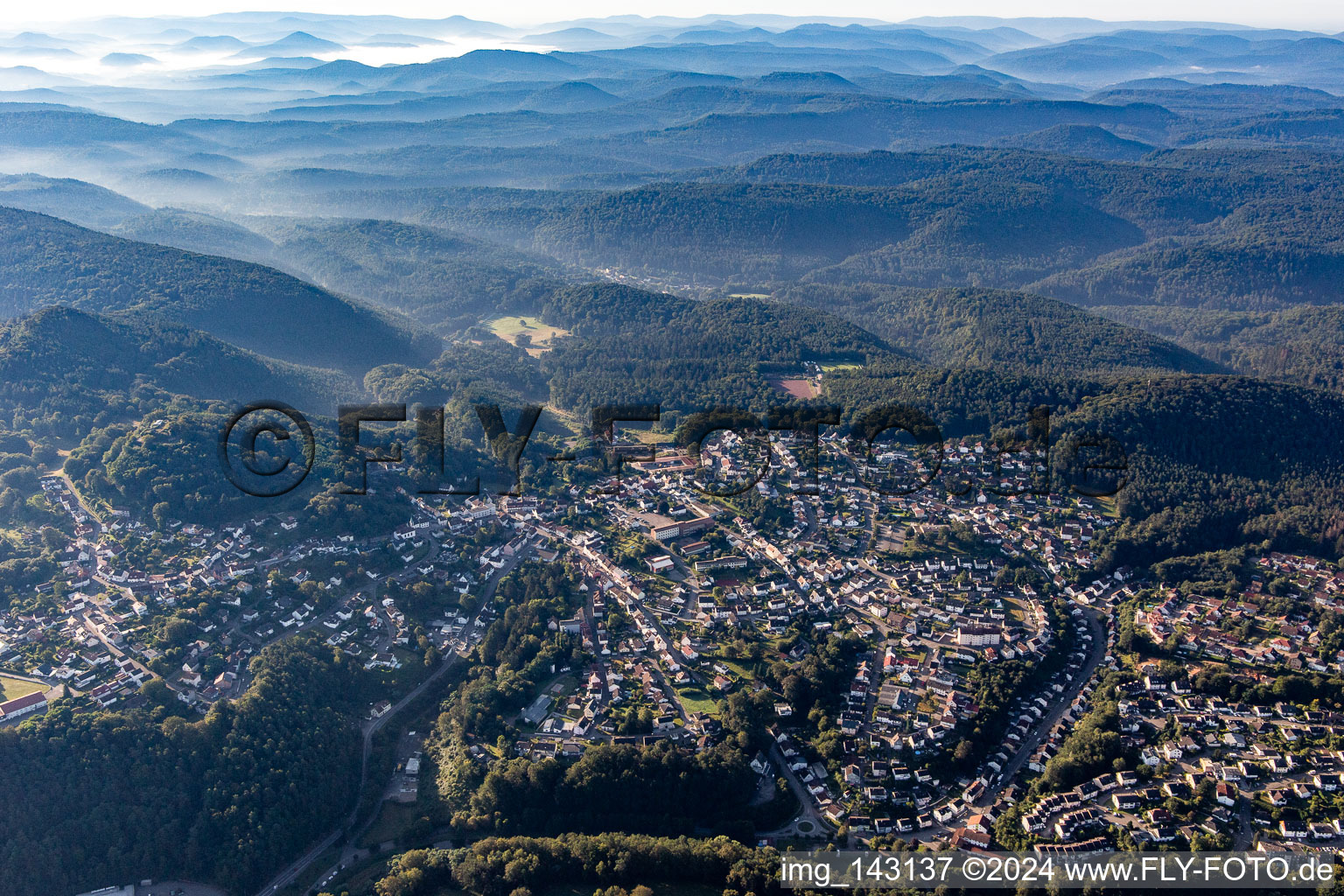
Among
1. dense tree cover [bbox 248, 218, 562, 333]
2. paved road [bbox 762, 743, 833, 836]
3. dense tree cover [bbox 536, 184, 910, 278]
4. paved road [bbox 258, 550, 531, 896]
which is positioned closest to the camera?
paved road [bbox 258, 550, 531, 896]

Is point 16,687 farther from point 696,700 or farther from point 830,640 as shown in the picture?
point 830,640

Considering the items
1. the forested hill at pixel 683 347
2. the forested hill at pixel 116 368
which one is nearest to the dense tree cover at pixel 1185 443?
the forested hill at pixel 683 347

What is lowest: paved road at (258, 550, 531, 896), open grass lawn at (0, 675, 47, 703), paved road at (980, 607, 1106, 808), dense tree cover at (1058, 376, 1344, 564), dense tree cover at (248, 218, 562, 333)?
paved road at (258, 550, 531, 896)

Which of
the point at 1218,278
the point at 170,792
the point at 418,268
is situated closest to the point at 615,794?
the point at 170,792

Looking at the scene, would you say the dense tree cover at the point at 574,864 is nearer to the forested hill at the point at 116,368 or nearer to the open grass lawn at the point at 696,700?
the open grass lawn at the point at 696,700

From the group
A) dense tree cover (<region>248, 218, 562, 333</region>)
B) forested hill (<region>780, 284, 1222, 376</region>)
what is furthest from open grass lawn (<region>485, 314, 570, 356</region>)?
forested hill (<region>780, 284, 1222, 376</region>)

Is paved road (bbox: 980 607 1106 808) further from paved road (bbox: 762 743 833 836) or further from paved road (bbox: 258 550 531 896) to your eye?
paved road (bbox: 258 550 531 896)

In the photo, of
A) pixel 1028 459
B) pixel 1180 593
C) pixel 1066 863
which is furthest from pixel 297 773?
pixel 1028 459
